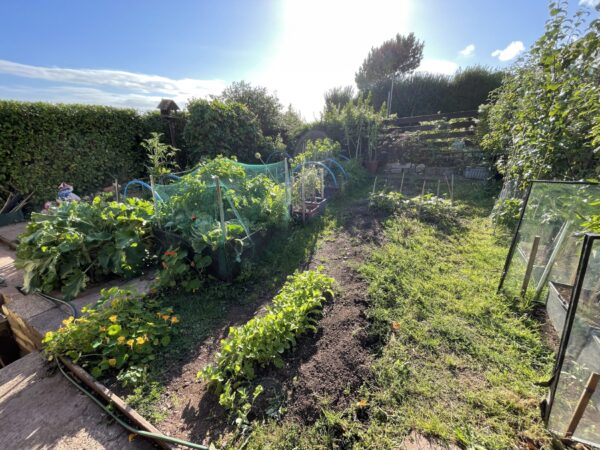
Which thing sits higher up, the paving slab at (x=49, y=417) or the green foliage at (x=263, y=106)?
the green foliage at (x=263, y=106)

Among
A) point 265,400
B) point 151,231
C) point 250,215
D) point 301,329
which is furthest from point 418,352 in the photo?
point 151,231

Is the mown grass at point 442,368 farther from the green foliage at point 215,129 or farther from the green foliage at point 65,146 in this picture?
the green foliage at point 65,146

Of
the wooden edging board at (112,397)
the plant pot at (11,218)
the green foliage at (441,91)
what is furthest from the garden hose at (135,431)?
the green foliage at (441,91)

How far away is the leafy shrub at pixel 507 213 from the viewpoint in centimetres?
391

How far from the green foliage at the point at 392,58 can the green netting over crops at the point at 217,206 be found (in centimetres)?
1852

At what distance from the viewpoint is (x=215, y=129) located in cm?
684

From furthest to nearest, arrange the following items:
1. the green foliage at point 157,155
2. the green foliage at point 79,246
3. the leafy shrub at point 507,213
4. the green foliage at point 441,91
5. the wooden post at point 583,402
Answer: the green foliage at point 441,91 → the green foliage at point 157,155 → the leafy shrub at point 507,213 → the green foliage at point 79,246 → the wooden post at point 583,402

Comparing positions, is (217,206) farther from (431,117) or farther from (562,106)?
(431,117)

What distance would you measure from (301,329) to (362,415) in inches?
29.1

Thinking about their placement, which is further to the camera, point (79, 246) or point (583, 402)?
point (79, 246)

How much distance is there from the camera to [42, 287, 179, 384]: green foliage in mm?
1998

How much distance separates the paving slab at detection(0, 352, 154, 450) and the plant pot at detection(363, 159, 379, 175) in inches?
328

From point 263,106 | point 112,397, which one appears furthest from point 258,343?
point 263,106

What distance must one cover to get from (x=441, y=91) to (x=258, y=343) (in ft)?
50.7
